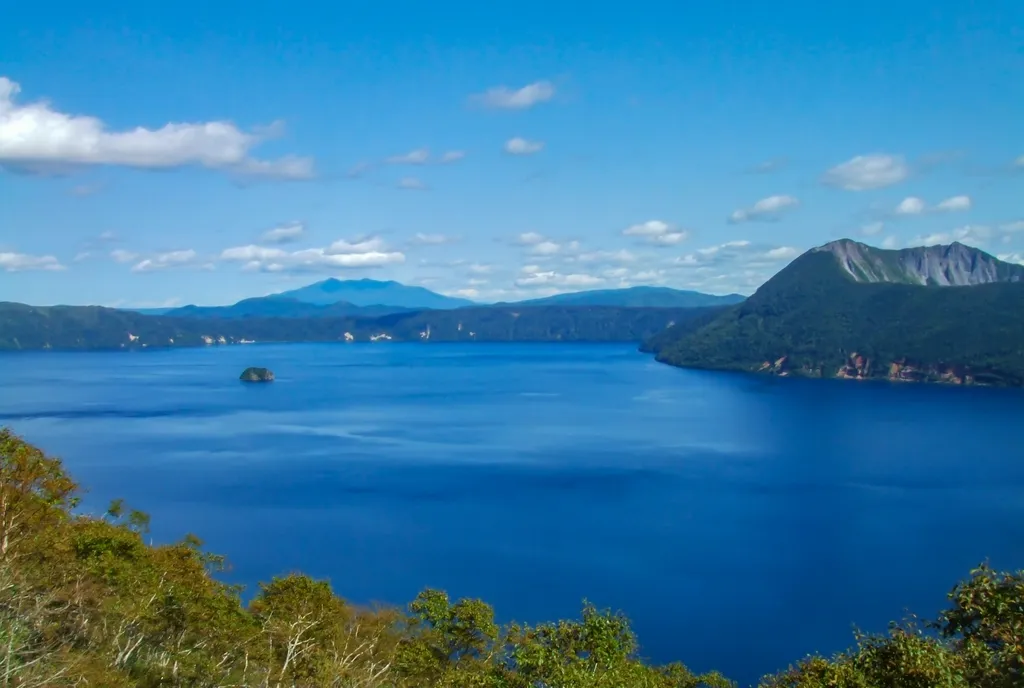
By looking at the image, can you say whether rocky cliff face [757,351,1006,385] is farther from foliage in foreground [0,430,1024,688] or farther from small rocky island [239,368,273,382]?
foliage in foreground [0,430,1024,688]

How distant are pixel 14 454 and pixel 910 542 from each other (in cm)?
3751

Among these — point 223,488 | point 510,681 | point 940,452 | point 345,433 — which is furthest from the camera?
point 345,433

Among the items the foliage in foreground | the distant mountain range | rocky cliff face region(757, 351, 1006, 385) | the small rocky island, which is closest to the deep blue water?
rocky cliff face region(757, 351, 1006, 385)

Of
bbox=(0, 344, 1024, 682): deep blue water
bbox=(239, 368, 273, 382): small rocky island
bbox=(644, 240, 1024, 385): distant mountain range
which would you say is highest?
bbox=(644, 240, 1024, 385): distant mountain range

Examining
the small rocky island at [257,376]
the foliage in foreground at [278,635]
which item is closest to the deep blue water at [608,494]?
the foliage in foreground at [278,635]

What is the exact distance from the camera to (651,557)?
37.6 meters

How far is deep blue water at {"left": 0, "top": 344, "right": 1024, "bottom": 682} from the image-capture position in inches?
1292

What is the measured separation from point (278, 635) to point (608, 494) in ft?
122

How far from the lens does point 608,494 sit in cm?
5103

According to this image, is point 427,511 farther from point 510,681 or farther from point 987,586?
point 987,586

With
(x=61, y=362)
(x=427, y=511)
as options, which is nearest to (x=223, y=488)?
(x=427, y=511)

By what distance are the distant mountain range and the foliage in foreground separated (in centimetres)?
11142

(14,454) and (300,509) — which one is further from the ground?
(14,454)

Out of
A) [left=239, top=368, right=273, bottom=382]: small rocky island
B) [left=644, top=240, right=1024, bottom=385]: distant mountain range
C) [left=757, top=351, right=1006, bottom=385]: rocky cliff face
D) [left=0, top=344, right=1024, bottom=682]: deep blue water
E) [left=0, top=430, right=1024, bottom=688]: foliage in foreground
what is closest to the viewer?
[left=0, top=430, right=1024, bottom=688]: foliage in foreground
